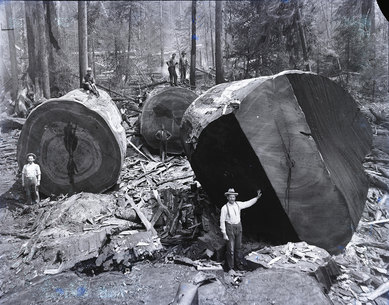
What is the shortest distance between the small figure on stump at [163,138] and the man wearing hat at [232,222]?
521cm

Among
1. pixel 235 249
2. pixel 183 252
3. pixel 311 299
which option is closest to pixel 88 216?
pixel 183 252

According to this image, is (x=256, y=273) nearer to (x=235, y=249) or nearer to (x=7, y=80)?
(x=235, y=249)

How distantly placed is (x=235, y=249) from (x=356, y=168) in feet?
8.18

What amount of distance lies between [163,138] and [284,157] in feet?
19.1

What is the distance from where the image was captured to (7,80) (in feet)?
50.2

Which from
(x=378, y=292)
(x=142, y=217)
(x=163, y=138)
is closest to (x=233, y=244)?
(x=378, y=292)

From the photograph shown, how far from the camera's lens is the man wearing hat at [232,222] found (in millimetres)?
4234

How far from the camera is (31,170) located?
6.36 metres

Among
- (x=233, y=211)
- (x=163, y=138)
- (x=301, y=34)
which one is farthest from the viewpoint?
(x=163, y=138)

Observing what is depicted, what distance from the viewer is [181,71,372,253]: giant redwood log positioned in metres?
4.06

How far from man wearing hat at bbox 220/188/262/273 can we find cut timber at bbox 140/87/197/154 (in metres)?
5.80

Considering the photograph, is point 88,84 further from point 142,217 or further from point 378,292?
point 378,292

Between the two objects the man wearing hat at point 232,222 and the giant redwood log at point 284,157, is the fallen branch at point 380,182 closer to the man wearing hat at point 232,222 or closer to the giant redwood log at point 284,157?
the giant redwood log at point 284,157

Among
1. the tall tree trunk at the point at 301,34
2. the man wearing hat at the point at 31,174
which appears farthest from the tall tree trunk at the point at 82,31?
the tall tree trunk at the point at 301,34
